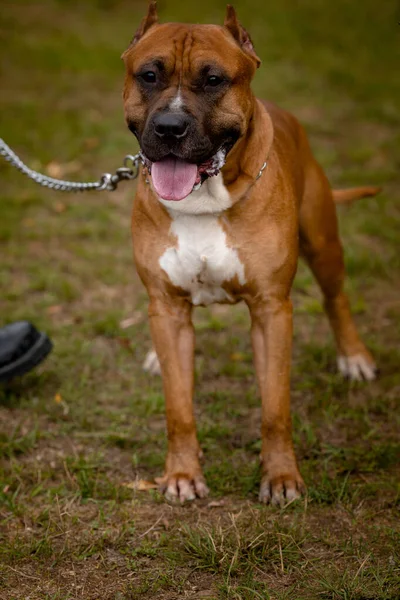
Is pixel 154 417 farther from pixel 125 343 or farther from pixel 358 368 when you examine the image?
pixel 358 368

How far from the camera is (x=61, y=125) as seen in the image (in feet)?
24.8

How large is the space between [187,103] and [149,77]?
0.72ft

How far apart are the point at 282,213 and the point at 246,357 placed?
4.51 feet

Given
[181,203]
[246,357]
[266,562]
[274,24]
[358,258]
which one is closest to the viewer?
[266,562]

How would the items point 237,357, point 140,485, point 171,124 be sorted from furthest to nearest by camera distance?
point 237,357, point 140,485, point 171,124

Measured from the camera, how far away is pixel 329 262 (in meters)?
3.97

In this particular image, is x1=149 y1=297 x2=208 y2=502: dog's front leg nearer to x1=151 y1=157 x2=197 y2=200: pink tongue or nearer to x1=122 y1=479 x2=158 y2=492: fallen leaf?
x1=122 y1=479 x2=158 y2=492: fallen leaf

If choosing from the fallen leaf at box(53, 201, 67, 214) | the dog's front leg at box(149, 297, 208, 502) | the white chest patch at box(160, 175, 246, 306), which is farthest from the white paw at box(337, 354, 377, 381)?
the fallen leaf at box(53, 201, 67, 214)

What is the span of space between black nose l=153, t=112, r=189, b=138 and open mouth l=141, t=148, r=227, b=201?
15 cm

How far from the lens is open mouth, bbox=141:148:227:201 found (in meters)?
2.85

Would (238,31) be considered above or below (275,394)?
above

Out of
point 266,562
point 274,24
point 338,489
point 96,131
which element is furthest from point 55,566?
point 274,24

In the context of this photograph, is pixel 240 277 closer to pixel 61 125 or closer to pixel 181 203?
pixel 181 203

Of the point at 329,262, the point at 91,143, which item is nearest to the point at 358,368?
the point at 329,262
